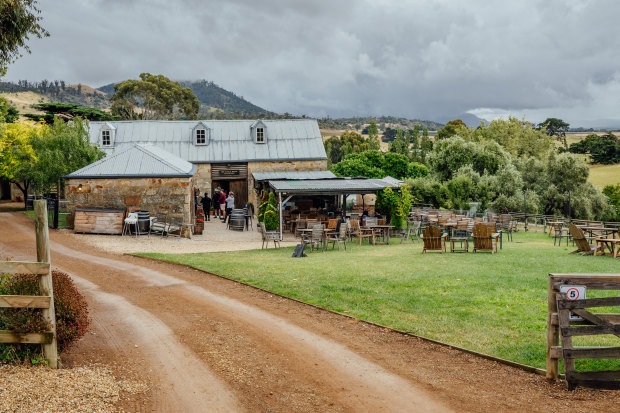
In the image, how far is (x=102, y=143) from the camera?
3566cm

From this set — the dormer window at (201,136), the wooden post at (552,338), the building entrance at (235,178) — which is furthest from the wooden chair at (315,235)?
the dormer window at (201,136)

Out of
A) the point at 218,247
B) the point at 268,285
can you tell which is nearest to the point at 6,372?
the point at 268,285

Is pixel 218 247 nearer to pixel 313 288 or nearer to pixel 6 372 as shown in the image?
pixel 313 288

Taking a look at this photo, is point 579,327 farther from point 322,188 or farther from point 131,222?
point 131,222

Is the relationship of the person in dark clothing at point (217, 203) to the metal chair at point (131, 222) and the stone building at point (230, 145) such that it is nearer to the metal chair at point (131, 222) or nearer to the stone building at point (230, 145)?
the stone building at point (230, 145)

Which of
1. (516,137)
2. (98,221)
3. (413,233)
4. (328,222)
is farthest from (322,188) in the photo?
(516,137)

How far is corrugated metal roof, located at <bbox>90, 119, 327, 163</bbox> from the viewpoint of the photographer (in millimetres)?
35594

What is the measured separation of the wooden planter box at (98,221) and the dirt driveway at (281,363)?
11.9m

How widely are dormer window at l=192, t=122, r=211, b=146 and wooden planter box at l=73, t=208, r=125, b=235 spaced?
1577 cm

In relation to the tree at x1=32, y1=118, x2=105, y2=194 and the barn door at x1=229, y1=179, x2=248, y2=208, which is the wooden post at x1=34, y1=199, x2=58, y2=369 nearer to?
the tree at x1=32, y1=118, x2=105, y2=194

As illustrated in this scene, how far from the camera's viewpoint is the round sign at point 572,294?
5.97 meters

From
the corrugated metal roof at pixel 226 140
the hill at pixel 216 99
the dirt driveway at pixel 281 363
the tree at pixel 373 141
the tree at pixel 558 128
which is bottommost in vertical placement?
the dirt driveway at pixel 281 363

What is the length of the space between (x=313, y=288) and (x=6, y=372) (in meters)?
6.18

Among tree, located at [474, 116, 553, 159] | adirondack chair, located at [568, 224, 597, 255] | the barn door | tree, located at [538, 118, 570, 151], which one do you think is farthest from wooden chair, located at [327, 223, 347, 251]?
tree, located at [538, 118, 570, 151]
